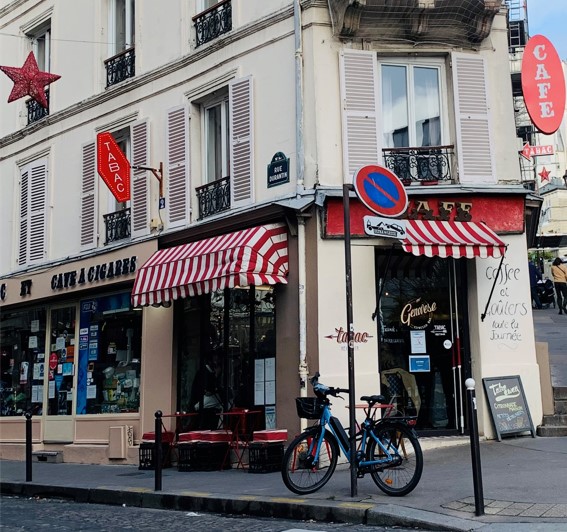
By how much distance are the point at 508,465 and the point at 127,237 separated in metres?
8.20

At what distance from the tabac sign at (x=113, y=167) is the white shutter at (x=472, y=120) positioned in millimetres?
5948

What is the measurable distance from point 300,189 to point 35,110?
8531 millimetres

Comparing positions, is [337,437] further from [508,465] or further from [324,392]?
[508,465]

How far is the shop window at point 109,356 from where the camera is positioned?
576 inches

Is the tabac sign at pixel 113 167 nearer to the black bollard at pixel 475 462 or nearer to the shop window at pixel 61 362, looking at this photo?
the shop window at pixel 61 362

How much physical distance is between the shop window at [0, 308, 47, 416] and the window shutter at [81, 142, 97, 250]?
7.36 ft

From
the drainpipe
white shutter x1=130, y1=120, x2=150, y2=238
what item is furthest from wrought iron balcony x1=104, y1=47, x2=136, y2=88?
the drainpipe

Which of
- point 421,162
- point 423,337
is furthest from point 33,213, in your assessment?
point 423,337

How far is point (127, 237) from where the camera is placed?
14969 mm

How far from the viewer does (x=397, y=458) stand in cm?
823

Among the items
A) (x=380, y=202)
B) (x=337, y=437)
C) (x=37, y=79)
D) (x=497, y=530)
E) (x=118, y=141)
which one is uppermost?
(x=37, y=79)

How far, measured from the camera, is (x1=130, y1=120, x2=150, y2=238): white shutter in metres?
14.6

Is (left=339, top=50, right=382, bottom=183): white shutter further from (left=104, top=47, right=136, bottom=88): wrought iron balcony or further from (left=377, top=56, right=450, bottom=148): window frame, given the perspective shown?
(left=104, top=47, right=136, bottom=88): wrought iron balcony

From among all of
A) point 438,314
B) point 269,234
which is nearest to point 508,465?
point 438,314
